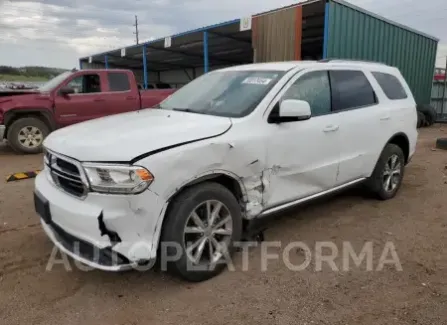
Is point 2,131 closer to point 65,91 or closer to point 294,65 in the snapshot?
point 65,91

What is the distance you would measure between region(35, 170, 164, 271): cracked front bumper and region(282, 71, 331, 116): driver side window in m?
1.78

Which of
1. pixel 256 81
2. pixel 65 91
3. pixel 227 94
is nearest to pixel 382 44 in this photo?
pixel 65 91

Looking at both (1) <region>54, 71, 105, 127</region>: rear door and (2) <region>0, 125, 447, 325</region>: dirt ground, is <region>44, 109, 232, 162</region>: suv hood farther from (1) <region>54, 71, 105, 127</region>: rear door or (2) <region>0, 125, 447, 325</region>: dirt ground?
(1) <region>54, 71, 105, 127</region>: rear door

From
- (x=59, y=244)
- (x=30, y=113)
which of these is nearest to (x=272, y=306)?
(x=59, y=244)

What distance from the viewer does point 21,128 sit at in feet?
27.8

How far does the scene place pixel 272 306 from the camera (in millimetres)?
2732

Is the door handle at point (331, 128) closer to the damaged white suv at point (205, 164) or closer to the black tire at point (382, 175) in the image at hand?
the damaged white suv at point (205, 164)

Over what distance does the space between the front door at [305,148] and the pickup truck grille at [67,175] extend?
5.04ft

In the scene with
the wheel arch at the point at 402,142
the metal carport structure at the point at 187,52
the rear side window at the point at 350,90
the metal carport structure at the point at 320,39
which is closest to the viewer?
the rear side window at the point at 350,90

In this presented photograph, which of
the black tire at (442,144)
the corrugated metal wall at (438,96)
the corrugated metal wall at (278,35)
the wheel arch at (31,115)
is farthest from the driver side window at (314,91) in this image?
the corrugated metal wall at (438,96)

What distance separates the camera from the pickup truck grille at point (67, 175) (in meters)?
2.68

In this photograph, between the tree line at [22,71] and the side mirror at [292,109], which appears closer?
the side mirror at [292,109]

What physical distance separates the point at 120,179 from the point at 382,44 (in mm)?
12467

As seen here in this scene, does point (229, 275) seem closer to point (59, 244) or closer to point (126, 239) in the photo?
point (126, 239)
